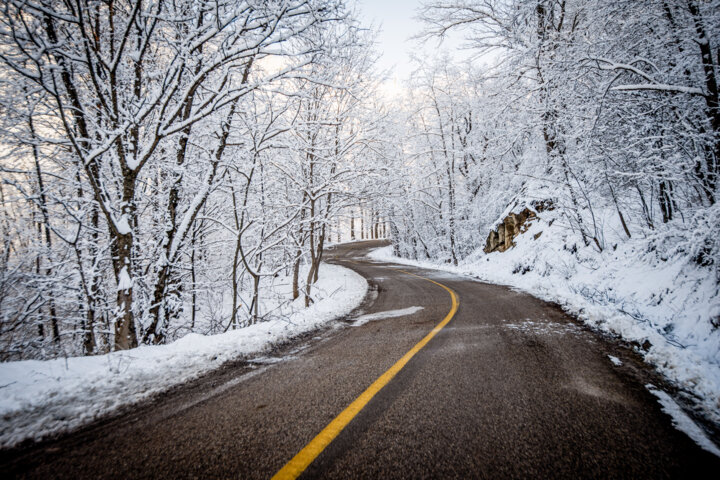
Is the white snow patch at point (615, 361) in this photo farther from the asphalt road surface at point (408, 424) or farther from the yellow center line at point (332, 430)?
the yellow center line at point (332, 430)

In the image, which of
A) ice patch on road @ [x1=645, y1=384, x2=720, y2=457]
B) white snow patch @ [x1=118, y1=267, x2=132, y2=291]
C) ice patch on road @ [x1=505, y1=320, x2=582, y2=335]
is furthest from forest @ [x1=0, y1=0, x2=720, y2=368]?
ice patch on road @ [x1=645, y1=384, x2=720, y2=457]

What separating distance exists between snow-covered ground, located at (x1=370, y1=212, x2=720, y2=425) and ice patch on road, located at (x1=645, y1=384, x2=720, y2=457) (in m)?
0.20

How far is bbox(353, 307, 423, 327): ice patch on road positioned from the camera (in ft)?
20.0

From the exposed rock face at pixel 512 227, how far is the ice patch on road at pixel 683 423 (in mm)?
13623

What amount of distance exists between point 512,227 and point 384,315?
12.7 meters

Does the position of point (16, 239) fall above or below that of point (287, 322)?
above

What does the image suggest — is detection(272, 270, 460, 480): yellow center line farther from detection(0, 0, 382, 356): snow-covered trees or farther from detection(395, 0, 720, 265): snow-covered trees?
detection(395, 0, 720, 265): snow-covered trees

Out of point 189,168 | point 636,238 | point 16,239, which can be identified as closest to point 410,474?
point 189,168

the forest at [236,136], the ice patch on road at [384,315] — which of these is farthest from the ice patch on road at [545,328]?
the ice patch on road at [384,315]

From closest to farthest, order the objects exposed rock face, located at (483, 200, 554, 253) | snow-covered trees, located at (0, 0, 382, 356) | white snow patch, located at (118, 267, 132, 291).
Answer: snow-covered trees, located at (0, 0, 382, 356) → white snow patch, located at (118, 267, 132, 291) → exposed rock face, located at (483, 200, 554, 253)

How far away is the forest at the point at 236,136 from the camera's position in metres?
4.58

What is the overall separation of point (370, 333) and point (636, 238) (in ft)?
28.8

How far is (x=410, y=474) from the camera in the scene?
1787 millimetres

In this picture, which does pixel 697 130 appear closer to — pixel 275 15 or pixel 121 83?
pixel 275 15
